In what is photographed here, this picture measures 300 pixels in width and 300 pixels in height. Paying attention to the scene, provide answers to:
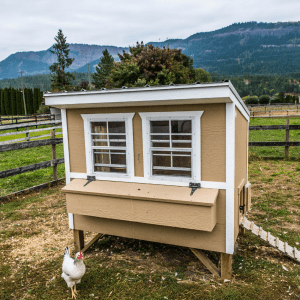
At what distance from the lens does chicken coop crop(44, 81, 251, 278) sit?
3824 millimetres

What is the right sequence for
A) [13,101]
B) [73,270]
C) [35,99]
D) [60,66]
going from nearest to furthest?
[73,270], [60,66], [13,101], [35,99]

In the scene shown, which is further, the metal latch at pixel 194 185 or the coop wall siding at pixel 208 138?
the metal latch at pixel 194 185

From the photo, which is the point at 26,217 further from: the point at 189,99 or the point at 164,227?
the point at 189,99

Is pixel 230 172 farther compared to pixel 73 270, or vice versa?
pixel 230 172

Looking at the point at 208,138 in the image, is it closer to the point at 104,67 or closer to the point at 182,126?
the point at 182,126

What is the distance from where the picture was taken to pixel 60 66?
46.5 m

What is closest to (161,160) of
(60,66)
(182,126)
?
(182,126)

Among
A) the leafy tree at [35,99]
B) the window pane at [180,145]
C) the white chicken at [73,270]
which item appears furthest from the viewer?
the leafy tree at [35,99]

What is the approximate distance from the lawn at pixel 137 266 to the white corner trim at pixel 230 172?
69 cm

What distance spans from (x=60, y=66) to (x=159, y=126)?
47107 mm

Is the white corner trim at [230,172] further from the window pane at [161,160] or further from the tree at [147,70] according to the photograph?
the tree at [147,70]

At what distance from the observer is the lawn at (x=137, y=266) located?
12.7 ft

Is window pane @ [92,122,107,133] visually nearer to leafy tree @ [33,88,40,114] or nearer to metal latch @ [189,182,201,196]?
metal latch @ [189,182,201,196]

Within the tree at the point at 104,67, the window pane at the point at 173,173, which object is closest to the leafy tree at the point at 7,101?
the tree at the point at 104,67
